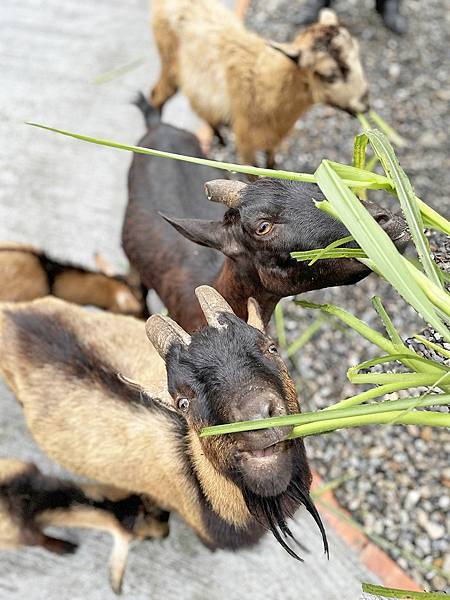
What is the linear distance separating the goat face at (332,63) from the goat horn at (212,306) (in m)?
2.37

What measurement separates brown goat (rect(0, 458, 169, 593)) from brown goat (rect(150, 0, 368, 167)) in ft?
8.69

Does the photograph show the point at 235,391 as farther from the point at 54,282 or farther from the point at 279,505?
the point at 54,282

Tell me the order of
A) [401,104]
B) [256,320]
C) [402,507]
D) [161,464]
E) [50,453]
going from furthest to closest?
[401,104]
[402,507]
[50,453]
[161,464]
[256,320]

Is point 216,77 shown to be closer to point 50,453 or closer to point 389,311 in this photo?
point 389,311

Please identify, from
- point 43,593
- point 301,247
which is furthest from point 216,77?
point 43,593

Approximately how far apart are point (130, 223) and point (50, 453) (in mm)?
1438

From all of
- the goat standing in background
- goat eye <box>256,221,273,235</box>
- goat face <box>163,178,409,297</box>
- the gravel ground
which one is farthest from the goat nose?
the gravel ground

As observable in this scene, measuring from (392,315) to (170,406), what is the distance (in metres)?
2.30

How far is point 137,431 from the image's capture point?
295 cm

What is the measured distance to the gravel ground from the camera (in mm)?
3508

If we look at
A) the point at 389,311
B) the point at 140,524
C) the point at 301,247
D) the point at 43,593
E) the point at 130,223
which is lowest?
the point at 43,593

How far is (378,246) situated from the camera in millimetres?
1649

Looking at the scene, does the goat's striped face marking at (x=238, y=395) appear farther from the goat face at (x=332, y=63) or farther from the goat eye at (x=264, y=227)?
the goat face at (x=332, y=63)

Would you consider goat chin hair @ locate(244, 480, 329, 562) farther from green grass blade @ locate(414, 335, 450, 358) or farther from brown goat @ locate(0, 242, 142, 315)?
brown goat @ locate(0, 242, 142, 315)
